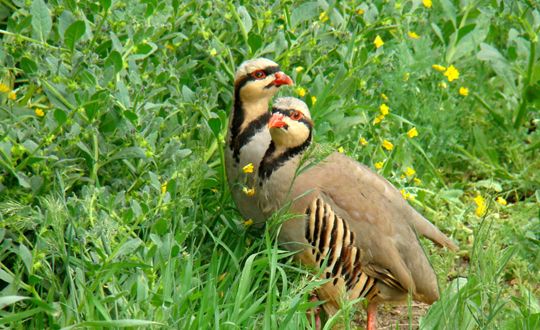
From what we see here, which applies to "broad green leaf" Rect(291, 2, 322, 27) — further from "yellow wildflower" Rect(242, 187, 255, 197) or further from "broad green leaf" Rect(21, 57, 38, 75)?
"broad green leaf" Rect(21, 57, 38, 75)

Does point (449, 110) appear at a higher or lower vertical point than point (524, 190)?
higher

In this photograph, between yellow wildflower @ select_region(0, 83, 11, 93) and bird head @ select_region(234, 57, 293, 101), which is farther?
bird head @ select_region(234, 57, 293, 101)

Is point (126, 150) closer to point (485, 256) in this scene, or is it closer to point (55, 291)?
point (55, 291)

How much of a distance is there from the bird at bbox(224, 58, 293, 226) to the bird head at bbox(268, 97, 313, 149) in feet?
0.49

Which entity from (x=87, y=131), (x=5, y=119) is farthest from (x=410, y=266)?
(x=5, y=119)

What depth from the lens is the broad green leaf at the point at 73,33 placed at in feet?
13.5

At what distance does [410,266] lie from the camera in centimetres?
445

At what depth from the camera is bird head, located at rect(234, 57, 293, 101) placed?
462cm

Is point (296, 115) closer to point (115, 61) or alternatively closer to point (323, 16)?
point (115, 61)

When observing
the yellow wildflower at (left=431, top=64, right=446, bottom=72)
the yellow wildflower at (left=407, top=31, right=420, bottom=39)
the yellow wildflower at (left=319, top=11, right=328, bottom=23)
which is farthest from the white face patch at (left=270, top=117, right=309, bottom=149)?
the yellow wildflower at (left=407, top=31, right=420, bottom=39)

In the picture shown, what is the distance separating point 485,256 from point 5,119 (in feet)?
5.94

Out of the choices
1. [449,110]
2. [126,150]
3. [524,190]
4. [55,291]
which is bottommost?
[524,190]

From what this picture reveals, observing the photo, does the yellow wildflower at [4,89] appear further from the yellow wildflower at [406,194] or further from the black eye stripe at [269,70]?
the yellow wildflower at [406,194]

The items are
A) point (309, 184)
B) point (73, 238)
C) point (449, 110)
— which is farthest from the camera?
point (449, 110)
